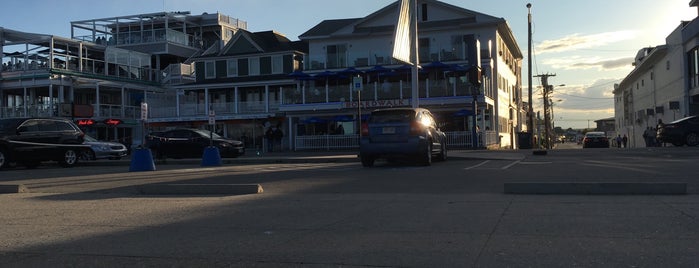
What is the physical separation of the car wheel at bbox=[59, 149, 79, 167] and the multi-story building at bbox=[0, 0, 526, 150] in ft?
38.6

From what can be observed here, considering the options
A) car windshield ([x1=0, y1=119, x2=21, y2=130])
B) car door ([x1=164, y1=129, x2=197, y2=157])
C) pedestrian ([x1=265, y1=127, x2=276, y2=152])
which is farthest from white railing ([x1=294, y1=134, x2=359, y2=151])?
car windshield ([x1=0, y1=119, x2=21, y2=130])

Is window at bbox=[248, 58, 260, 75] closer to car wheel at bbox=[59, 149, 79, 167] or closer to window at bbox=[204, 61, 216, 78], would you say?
window at bbox=[204, 61, 216, 78]

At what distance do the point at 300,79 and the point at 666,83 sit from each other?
1039 inches

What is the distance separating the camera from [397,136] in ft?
50.8

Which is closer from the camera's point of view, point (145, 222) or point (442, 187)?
point (145, 222)

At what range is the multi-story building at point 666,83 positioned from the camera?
33.9 meters

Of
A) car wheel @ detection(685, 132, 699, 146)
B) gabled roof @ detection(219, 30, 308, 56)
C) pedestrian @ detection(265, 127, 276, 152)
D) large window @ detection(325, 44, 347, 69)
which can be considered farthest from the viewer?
gabled roof @ detection(219, 30, 308, 56)

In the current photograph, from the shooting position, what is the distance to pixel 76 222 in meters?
7.33

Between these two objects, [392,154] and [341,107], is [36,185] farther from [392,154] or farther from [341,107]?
[341,107]

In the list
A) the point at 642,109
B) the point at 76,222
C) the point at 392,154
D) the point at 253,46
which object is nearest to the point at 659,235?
the point at 76,222

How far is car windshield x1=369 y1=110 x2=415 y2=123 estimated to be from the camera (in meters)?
15.5

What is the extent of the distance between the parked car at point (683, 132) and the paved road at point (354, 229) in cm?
1677

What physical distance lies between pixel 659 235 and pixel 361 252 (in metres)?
2.95

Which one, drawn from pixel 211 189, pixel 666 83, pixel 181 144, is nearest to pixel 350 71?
pixel 181 144
